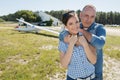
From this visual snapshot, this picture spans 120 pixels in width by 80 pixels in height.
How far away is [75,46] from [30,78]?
21.9 feet

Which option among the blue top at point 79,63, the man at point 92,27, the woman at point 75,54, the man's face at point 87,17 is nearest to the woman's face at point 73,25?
the woman at point 75,54

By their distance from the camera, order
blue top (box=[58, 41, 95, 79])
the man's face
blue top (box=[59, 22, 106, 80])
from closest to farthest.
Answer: blue top (box=[59, 22, 106, 80])
blue top (box=[58, 41, 95, 79])
the man's face

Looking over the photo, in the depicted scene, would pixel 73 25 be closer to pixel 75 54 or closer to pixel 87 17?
pixel 75 54

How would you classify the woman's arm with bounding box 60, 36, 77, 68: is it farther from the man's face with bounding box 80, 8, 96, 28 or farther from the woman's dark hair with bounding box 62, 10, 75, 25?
the man's face with bounding box 80, 8, 96, 28

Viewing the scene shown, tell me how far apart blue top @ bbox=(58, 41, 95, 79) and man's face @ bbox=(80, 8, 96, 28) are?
52 cm

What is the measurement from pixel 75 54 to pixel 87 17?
62cm

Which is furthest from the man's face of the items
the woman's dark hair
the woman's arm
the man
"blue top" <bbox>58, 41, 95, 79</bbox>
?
the woman's arm

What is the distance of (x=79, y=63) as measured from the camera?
10.3ft

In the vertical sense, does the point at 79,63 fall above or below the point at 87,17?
below

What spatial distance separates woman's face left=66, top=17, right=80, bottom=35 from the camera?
9.35 feet

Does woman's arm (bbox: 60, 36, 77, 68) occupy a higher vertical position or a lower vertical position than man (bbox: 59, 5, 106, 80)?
lower

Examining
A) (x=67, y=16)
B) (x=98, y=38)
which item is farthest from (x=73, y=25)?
(x=98, y=38)

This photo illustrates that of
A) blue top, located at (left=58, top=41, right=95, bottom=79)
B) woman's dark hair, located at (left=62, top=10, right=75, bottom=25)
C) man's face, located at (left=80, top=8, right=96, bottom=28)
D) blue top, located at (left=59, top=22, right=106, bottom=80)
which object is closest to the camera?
blue top, located at (left=59, top=22, right=106, bottom=80)

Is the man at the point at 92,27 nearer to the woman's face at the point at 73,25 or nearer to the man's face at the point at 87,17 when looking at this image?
the man's face at the point at 87,17
